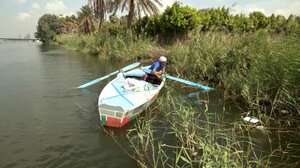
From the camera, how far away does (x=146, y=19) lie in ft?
66.3

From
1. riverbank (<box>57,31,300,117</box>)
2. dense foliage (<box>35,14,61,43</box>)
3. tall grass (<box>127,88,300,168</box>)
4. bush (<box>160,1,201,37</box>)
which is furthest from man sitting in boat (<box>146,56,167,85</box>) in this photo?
dense foliage (<box>35,14,61,43</box>)

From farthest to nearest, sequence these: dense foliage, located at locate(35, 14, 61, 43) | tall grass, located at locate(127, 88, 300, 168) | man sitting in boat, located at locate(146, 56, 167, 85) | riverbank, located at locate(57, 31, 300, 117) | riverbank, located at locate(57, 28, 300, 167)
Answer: dense foliage, located at locate(35, 14, 61, 43), man sitting in boat, located at locate(146, 56, 167, 85), riverbank, located at locate(57, 31, 300, 117), riverbank, located at locate(57, 28, 300, 167), tall grass, located at locate(127, 88, 300, 168)

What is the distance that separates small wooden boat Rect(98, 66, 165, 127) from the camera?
467cm

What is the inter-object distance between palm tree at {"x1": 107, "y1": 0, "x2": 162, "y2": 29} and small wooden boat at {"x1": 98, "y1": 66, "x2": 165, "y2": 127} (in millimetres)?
12582

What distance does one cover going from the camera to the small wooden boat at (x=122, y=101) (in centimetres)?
467

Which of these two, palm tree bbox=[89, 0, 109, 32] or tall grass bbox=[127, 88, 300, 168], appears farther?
palm tree bbox=[89, 0, 109, 32]

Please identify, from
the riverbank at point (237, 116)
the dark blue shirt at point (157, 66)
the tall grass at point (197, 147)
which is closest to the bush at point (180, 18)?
the riverbank at point (237, 116)

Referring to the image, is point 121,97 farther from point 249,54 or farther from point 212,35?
point 212,35

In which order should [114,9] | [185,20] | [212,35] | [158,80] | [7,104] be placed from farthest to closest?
[114,9] < [185,20] < [212,35] < [158,80] < [7,104]

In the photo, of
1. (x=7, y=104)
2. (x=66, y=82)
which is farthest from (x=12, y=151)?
(x=66, y=82)

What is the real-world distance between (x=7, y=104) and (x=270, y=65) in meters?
8.47

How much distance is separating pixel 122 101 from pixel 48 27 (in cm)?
6509

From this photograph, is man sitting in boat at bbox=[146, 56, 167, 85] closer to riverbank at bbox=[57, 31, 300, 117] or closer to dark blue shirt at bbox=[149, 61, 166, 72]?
dark blue shirt at bbox=[149, 61, 166, 72]

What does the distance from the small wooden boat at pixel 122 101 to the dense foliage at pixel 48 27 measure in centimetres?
6125
